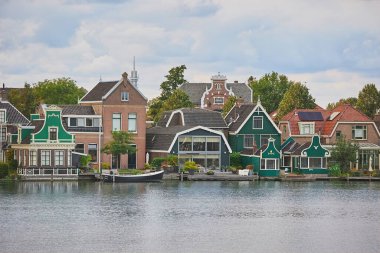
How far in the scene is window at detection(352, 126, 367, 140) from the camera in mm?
98125

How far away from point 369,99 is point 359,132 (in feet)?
71.2

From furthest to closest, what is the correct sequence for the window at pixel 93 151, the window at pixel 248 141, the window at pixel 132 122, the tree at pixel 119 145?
the window at pixel 248 141 → the window at pixel 132 122 → the window at pixel 93 151 → the tree at pixel 119 145

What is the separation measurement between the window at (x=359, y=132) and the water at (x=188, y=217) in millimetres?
13555

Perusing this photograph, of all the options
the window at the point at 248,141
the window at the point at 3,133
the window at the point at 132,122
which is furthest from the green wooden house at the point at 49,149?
the window at the point at 248,141

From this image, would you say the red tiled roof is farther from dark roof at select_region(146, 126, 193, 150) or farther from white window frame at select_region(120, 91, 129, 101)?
white window frame at select_region(120, 91, 129, 101)

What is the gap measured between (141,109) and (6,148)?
1198 centimetres

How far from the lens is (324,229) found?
5688 cm

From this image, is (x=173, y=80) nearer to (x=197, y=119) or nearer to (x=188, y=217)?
(x=197, y=119)

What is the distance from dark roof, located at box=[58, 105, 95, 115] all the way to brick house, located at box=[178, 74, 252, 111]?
145 ft

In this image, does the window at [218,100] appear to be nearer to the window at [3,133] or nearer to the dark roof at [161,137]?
the dark roof at [161,137]

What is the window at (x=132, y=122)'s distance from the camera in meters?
90.9

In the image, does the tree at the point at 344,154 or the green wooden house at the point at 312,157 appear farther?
the green wooden house at the point at 312,157

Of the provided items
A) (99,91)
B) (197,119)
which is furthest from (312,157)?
(99,91)

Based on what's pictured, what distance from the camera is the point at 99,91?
3632 inches
